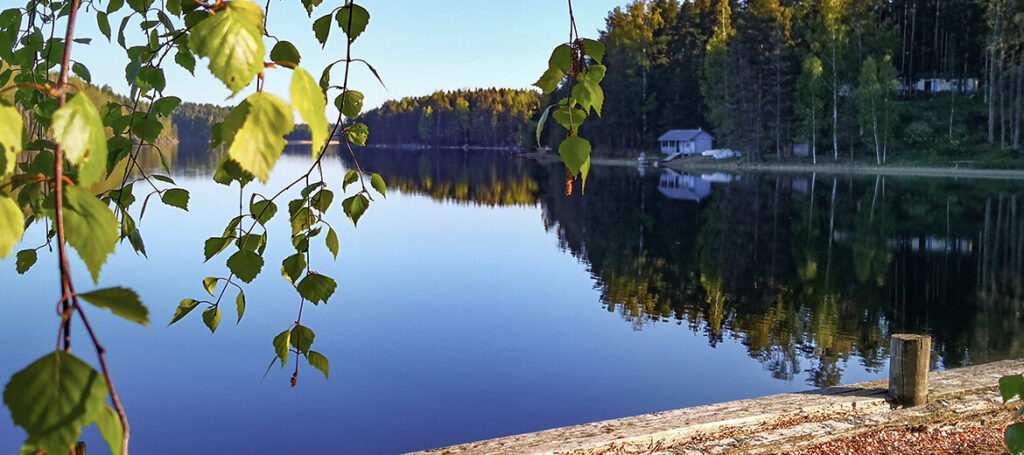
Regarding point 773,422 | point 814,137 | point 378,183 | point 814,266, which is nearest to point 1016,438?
point 378,183

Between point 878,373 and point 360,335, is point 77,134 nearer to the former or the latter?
point 878,373

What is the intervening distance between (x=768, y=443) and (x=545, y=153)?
269 ft

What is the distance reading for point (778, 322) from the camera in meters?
13.6

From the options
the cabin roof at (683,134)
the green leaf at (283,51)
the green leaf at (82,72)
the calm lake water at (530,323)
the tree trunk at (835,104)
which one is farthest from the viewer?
the cabin roof at (683,134)

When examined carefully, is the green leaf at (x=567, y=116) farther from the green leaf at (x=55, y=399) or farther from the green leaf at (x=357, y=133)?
the green leaf at (x=55, y=399)

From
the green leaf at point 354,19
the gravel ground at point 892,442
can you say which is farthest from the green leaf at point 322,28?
the gravel ground at point 892,442

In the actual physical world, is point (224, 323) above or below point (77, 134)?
below

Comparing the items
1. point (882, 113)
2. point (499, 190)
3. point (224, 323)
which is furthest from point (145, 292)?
point (882, 113)

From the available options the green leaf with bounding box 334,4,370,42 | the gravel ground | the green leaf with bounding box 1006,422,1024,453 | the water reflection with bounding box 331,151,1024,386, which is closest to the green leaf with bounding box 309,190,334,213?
the green leaf with bounding box 334,4,370,42

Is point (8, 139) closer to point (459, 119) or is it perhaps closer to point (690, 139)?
point (690, 139)

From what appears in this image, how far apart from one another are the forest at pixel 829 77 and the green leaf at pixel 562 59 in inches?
2042

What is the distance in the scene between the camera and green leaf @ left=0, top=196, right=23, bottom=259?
571 mm

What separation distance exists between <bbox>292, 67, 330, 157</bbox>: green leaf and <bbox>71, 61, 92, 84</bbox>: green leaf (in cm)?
157

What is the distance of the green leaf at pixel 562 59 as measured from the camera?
1097 millimetres
